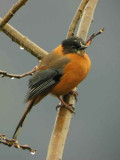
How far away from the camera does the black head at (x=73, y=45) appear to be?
5.55m

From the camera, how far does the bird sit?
5.45m

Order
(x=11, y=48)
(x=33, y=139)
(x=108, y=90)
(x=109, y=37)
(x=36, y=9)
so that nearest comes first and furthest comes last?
1. (x=33, y=139)
2. (x=108, y=90)
3. (x=11, y=48)
4. (x=109, y=37)
5. (x=36, y=9)

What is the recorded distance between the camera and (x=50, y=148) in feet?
14.6

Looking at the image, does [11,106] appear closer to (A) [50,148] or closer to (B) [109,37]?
(B) [109,37]

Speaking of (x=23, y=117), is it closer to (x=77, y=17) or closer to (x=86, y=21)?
(x=77, y=17)

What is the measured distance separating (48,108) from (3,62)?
9.32m

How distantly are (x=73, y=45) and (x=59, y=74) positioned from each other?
0.42 metres

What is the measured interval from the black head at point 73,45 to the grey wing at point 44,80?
1.20ft

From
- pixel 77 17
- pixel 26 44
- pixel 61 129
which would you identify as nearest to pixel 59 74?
pixel 26 44

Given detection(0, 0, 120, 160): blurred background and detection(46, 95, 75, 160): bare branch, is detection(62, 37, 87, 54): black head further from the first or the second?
detection(0, 0, 120, 160): blurred background

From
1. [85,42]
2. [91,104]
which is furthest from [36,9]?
[85,42]

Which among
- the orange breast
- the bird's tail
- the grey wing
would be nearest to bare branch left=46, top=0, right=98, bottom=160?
the orange breast

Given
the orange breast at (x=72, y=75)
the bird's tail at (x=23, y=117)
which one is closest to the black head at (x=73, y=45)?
the orange breast at (x=72, y=75)

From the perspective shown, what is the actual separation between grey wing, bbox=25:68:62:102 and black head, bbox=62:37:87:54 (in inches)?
14.4
